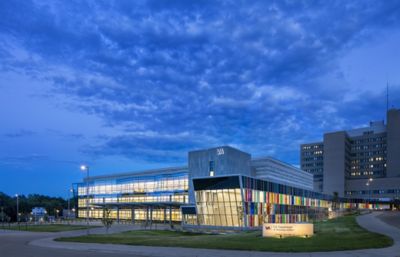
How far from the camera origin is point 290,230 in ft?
105

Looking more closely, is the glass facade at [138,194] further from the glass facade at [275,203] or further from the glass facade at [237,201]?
the glass facade at [237,201]

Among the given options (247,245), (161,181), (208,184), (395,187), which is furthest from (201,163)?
(395,187)

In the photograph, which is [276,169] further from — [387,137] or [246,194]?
[246,194]

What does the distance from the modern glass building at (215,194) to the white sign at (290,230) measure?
1185 inches

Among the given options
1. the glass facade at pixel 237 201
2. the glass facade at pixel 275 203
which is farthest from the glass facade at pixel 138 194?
the glass facade at pixel 237 201

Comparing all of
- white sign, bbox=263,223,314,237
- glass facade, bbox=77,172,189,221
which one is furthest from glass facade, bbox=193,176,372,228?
glass facade, bbox=77,172,189,221

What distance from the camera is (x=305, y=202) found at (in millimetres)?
99875

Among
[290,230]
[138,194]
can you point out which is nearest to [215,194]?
[290,230]

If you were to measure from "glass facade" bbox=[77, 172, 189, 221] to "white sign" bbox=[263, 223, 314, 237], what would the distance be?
2889 inches

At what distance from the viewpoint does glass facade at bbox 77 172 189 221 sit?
11431 cm

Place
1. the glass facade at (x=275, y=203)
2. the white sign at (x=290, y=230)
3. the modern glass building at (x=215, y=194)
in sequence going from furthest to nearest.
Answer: the modern glass building at (x=215, y=194) → the glass facade at (x=275, y=203) → the white sign at (x=290, y=230)

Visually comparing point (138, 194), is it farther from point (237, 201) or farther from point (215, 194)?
point (237, 201)

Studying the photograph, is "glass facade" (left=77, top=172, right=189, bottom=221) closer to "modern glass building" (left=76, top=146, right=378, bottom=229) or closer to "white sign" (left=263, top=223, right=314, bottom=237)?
"modern glass building" (left=76, top=146, right=378, bottom=229)

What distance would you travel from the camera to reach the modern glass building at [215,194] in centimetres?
6512
